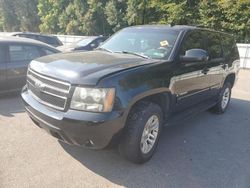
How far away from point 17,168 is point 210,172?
2508mm

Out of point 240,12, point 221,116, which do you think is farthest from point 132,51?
point 240,12

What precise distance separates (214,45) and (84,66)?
3.22 meters

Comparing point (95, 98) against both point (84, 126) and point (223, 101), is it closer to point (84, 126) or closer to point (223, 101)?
point (84, 126)

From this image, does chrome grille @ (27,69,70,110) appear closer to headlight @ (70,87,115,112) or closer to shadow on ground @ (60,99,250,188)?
headlight @ (70,87,115,112)

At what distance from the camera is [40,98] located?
12.6ft

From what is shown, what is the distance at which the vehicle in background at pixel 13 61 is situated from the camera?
21.7ft

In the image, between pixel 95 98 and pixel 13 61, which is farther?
pixel 13 61

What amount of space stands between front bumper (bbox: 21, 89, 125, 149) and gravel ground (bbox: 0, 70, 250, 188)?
1.52 feet

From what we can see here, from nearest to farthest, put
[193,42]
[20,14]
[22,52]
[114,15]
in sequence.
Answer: [193,42]
[22,52]
[114,15]
[20,14]

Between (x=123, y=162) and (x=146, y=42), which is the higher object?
(x=146, y=42)

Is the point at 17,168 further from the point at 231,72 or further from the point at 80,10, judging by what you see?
the point at 80,10

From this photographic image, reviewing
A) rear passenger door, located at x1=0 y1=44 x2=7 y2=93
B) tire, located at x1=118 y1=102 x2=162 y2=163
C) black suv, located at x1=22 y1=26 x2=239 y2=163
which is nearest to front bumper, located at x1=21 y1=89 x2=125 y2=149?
black suv, located at x1=22 y1=26 x2=239 y2=163

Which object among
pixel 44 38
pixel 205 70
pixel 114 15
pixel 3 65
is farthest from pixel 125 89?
pixel 114 15

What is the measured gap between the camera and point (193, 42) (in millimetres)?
5020
